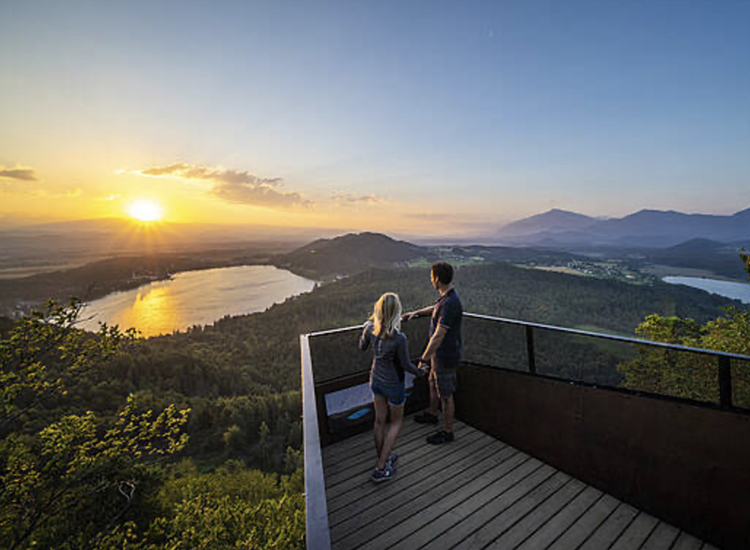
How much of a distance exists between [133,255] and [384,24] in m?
95.6

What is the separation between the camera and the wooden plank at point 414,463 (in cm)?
288

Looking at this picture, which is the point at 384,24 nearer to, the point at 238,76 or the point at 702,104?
the point at 238,76

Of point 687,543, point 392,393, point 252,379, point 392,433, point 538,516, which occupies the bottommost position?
point 252,379

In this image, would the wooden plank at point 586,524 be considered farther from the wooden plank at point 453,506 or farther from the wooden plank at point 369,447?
the wooden plank at point 369,447

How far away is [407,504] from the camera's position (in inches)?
106

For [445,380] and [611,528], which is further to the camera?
[445,380]

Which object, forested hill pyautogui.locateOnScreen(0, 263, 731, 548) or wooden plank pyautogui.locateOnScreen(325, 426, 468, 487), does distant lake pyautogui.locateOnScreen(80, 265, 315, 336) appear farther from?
wooden plank pyautogui.locateOnScreen(325, 426, 468, 487)

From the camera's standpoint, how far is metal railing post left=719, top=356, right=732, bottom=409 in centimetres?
230

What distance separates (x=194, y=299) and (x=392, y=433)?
117 meters

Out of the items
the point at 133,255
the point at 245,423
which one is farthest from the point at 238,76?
the point at 133,255

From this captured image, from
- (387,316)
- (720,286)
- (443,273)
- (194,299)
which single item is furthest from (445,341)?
(720,286)

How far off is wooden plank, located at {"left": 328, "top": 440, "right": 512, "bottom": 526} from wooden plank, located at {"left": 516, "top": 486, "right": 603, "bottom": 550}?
2.24ft

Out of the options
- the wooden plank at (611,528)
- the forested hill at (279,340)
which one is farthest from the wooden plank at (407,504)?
the forested hill at (279,340)

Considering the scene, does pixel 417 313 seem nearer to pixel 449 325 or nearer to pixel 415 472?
pixel 449 325
